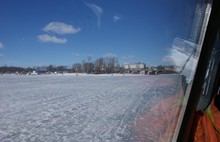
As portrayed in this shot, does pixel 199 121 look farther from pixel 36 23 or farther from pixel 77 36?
pixel 36 23

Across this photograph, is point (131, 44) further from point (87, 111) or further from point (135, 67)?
point (87, 111)

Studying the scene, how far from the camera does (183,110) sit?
4.46ft

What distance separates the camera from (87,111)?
3484 millimetres

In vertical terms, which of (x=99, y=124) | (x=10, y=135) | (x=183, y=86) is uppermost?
(x=183, y=86)

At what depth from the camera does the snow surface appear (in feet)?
5.50

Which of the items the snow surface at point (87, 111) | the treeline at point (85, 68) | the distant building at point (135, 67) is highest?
the distant building at point (135, 67)

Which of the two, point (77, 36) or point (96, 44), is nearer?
point (77, 36)

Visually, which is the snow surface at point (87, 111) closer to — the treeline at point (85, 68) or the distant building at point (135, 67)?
the distant building at point (135, 67)

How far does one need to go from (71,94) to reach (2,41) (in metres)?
4.23

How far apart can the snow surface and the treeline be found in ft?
0.96

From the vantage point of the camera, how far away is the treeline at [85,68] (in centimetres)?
83

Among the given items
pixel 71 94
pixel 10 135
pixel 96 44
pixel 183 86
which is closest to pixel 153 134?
pixel 183 86

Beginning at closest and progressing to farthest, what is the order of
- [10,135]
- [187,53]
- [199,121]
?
[199,121]
[187,53]
[10,135]

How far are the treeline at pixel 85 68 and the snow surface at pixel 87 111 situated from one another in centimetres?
29
